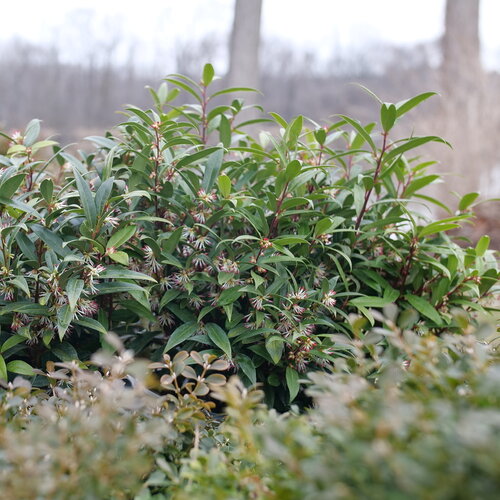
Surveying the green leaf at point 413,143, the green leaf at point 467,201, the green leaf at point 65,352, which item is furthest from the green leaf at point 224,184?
the green leaf at point 467,201

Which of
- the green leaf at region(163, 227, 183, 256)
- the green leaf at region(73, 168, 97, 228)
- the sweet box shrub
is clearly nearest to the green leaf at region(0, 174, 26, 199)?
the sweet box shrub

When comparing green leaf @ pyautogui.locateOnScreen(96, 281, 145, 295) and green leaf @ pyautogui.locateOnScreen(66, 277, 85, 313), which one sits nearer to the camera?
green leaf @ pyautogui.locateOnScreen(66, 277, 85, 313)

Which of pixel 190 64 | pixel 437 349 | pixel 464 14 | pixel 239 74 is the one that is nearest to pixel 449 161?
pixel 464 14

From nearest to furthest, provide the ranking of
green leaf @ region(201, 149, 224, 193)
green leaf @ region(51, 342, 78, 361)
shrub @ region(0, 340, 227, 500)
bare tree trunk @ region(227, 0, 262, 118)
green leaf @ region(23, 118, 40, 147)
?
shrub @ region(0, 340, 227, 500) < green leaf @ region(51, 342, 78, 361) < green leaf @ region(201, 149, 224, 193) < green leaf @ region(23, 118, 40, 147) < bare tree trunk @ region(227, 0, 262, 118)

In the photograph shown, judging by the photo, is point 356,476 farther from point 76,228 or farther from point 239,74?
point 239,74

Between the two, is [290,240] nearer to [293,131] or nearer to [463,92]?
[293,131]

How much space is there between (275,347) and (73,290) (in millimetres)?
507

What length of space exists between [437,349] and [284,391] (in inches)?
26.6

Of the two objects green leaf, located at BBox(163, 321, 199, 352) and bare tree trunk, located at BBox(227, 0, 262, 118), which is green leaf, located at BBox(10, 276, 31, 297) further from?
bare tree trunk, located at BBox(227, 0, 262, 118)

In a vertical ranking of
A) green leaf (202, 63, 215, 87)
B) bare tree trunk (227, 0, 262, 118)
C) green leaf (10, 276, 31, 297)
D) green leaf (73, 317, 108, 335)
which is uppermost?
bare tree trunk (227, 0, 262, 118)

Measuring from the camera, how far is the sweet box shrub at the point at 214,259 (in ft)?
4.19

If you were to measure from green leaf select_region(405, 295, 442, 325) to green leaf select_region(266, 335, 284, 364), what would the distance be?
1.42 ft

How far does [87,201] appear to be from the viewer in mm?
1258

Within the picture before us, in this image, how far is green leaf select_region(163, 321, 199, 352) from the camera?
1.34 meters
